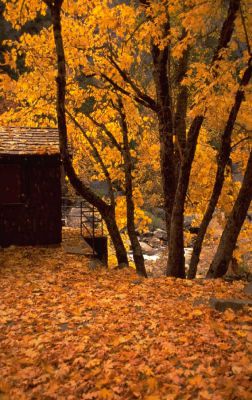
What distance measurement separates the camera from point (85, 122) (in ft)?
58.4

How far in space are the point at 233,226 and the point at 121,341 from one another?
5.14 meters

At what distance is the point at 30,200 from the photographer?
14.9 metres

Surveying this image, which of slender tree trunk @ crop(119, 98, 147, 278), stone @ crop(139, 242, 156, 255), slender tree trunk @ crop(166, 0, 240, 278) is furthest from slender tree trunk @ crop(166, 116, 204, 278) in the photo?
stone @ crop(139, 242, 156, 255)

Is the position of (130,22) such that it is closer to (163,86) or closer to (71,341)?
(163,86)

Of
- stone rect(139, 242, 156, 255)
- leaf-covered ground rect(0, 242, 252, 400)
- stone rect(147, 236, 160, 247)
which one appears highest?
leaf-covered ground rect(0, 242, 252, 400)

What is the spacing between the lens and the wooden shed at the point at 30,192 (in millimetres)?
14602

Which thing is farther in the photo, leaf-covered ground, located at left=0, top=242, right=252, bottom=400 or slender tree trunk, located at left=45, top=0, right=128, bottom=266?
slender tree trunk, located at left=45, top=0, right=128, bottom=266

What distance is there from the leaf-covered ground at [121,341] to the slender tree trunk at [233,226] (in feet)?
3.04

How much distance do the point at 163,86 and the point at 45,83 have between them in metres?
5.72

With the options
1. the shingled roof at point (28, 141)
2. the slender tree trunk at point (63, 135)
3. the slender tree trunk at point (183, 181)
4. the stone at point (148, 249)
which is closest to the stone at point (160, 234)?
the stone at point (148, 249)

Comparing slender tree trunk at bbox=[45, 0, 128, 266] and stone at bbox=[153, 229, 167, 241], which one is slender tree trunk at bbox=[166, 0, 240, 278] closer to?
→ slender tree trunk at bbox=[45, 0, 128, 266]

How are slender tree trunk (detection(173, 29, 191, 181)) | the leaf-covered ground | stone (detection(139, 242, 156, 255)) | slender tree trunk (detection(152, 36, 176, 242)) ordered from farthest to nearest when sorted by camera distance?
1. stone (detection(139, 242, 156, 255))
2. slender tree trunk (detection(173, 29, 191, 181))
3. slender tree trunk (detection(152, 36, 176, 242))
4. the leaf-covered ground

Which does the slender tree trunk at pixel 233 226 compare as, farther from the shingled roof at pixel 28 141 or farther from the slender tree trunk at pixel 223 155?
the shingled roof at pixel 28 141

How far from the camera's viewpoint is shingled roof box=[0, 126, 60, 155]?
47.2 ft
